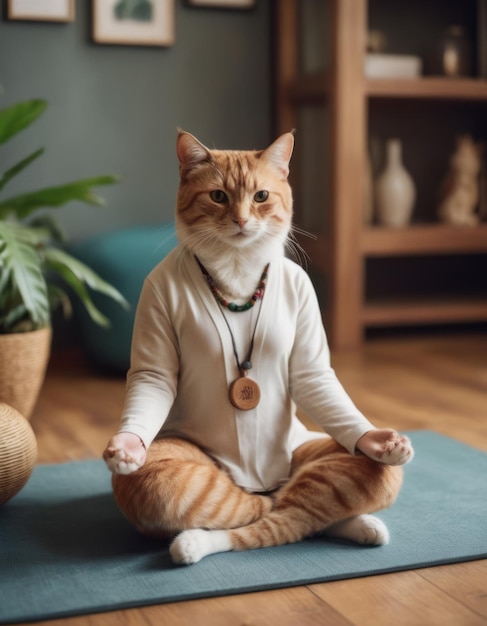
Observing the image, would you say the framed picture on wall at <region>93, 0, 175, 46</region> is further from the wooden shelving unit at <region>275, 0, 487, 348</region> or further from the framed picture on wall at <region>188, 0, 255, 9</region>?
the wooden shelving unit at <region>275, 0, 487, 348</region>

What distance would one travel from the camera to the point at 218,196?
5.38ft

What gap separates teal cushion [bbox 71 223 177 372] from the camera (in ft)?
9.98

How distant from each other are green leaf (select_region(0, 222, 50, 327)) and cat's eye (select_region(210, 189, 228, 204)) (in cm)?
86

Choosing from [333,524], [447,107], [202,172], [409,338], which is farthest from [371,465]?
[447,107]

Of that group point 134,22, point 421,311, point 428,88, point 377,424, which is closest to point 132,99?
point 134,22

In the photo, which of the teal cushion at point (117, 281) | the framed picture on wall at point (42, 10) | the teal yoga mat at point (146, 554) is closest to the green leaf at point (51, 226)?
the teal cushion at point (117, 281)

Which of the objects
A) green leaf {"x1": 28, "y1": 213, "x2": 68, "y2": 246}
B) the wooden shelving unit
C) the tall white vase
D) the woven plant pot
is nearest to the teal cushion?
green leaf {"x1": 28, "y1": 213, "x2": 68, "y2": 246}

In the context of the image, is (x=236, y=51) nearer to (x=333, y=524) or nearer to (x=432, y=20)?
(x=432, y=20)

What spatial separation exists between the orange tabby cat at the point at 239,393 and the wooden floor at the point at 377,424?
0.55 ft

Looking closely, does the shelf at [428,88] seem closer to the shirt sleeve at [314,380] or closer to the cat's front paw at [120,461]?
the shirt sleeve at [314,380]

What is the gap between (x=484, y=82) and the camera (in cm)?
362

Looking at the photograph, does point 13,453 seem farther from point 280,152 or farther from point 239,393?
point 280,152

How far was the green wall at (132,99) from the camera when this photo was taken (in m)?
3.43

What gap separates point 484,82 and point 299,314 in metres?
2.23
